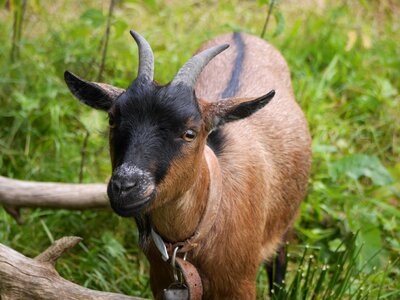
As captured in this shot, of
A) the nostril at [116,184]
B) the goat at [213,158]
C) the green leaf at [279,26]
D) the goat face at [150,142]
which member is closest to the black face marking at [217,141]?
the goat at [213,158]

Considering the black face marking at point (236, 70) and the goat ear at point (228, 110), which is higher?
the goat ear at point (228, 110)

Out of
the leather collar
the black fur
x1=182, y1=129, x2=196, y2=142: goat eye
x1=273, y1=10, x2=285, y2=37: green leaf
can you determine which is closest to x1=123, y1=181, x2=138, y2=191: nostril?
x1=182, y1=129, x2=196, y2=142: goat eye

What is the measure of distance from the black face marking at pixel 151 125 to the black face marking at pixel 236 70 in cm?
110

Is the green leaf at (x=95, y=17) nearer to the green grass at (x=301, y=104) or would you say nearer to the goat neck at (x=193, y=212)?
the green grass at (x=301, y=104)

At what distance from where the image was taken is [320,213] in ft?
16.8

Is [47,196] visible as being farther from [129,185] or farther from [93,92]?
[129,185]

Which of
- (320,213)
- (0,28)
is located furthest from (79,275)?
(0,28)

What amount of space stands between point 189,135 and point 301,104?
10.3 feet

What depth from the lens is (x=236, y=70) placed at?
170 inches

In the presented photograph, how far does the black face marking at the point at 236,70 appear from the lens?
4.09m

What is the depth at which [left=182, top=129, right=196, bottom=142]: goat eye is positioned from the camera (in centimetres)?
297

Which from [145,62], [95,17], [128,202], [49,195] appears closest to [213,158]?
[145,62]

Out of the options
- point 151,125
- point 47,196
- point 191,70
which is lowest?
point 47,196

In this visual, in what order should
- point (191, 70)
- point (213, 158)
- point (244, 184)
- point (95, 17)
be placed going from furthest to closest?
point (95, 17) < point (244, 184) < point (213, 158) < point (191, 70)
